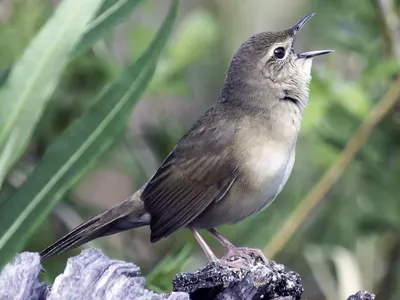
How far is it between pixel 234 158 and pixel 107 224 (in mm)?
675

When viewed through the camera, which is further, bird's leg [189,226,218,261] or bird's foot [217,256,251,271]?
bird's leg [189,226,218,261]

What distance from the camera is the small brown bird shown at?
12.1 feet

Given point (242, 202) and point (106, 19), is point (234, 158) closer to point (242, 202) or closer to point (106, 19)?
point (242, 202)

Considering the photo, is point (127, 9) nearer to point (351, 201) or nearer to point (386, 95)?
point (386, 95)

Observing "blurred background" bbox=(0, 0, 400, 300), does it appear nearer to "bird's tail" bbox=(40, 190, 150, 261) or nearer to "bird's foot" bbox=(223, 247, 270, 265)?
"bird's tail" bbox=(40, 190, 150, 261)

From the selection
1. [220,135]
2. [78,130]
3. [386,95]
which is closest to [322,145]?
[386,95]

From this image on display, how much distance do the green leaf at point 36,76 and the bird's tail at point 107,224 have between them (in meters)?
1.76

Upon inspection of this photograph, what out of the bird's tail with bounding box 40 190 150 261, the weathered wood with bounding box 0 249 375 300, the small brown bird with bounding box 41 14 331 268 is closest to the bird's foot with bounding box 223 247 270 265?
the small brown bird with bounding box 41 14 331 268

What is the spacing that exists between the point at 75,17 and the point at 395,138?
2.91m

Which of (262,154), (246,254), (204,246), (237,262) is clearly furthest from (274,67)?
(237,262)

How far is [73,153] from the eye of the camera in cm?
193

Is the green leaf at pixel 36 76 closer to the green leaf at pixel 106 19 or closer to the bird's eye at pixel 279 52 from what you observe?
Result: the green leaf at pixel 106 19

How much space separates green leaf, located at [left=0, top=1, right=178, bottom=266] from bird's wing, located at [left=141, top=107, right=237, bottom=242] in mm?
1705

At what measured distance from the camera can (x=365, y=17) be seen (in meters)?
4.49
